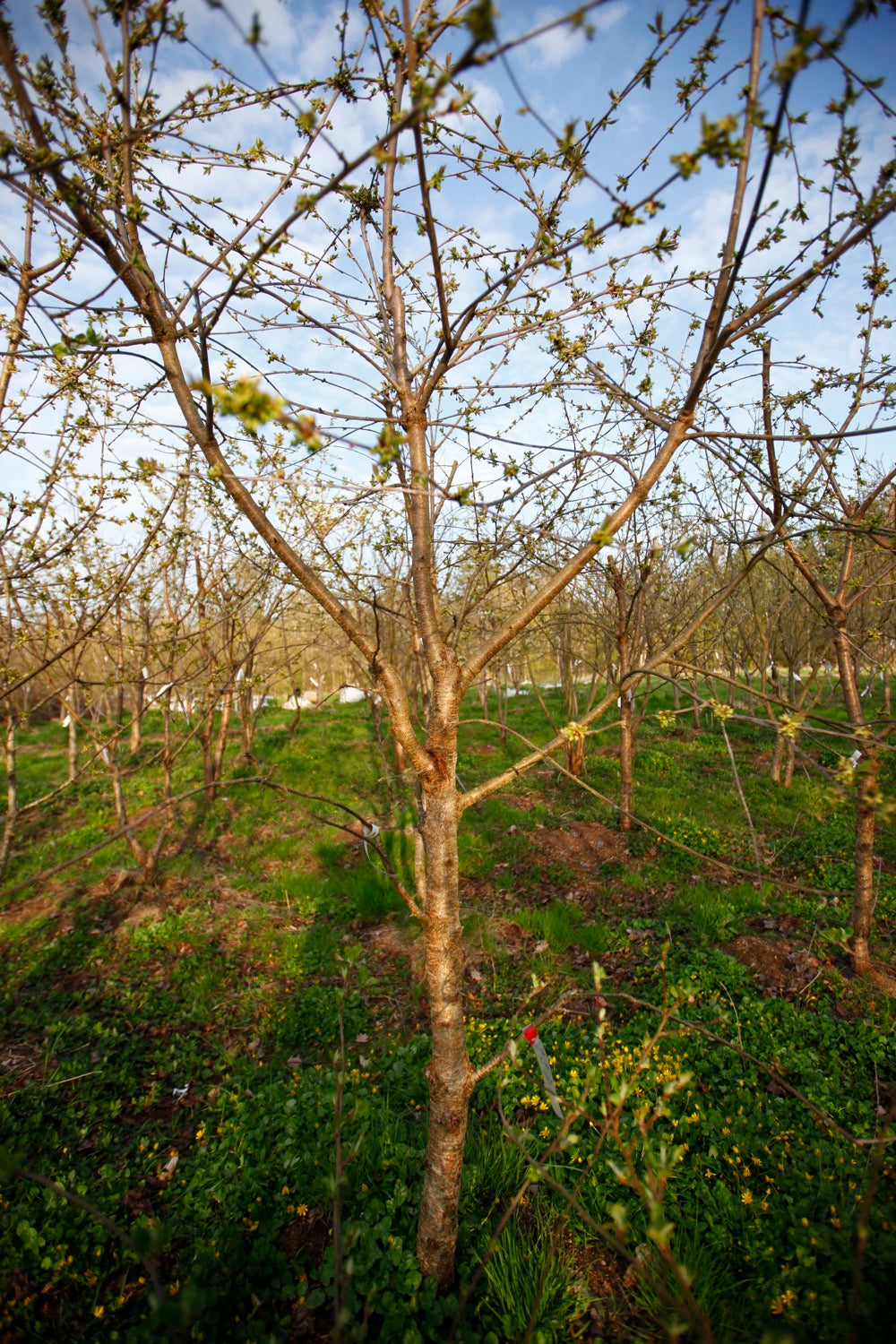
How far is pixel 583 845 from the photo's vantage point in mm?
7227

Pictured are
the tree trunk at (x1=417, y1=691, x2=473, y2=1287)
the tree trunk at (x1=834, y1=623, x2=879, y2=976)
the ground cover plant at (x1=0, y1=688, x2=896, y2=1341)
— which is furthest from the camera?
the tree trunk at (x1=834, y1=623, x2=879, y2=976)

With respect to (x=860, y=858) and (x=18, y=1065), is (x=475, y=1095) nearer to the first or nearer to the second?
(x=18, y=1065)

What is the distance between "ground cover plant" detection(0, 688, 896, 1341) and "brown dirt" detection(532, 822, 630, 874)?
0.05 meters

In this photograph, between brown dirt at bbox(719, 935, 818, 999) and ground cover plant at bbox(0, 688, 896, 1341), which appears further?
brown dirt at bbox(719, 935, 818, 999)

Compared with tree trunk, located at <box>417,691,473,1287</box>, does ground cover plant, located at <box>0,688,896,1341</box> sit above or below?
below

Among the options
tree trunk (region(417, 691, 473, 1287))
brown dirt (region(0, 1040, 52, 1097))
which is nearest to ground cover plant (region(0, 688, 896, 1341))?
brown dirt (region(0, 1040, 52, 1097))

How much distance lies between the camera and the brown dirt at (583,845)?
682 centimetres

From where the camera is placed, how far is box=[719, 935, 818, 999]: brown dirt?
436cm

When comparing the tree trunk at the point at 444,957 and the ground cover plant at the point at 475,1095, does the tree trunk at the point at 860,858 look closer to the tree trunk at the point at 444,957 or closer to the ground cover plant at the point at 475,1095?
the ground cover plant at the point at 475,1095

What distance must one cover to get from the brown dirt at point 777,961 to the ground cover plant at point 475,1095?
0.03 meters

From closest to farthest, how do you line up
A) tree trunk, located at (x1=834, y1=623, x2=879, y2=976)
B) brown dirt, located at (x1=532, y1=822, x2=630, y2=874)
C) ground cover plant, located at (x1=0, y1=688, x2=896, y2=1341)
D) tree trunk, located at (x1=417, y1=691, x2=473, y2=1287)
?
tree trunk, located at (x1=417, y1=691, x2=473, y2=1287) → ground cover plant, located at (x1=0, y1=688, x2=896, y2=1341) → tree trunk, located at (x1=834, y1=623, x2=879, y2=976) → brown dirt, located at (x1=532, y1=822, x2=630, y2=874)

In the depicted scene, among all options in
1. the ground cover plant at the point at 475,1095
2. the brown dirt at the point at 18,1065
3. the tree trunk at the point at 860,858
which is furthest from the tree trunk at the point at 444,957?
the tree trunk at the point at 860,858

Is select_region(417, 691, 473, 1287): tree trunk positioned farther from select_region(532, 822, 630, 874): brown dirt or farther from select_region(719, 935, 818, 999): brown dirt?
select_region(532, 822, 630, 874): brown dirt

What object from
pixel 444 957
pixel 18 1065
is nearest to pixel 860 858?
pixel 444 957
